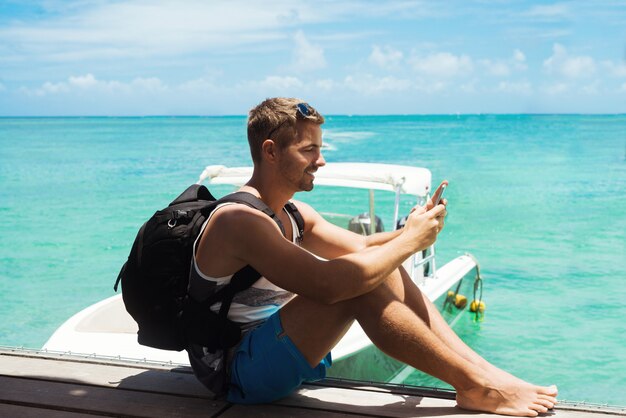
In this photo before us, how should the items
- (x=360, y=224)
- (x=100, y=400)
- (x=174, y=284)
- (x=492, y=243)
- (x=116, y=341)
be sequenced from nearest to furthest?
(x=174, y=284)
(x=100, y=400)
(x=116, y=341)
(x=360, y=224)
(x=492, y=243)

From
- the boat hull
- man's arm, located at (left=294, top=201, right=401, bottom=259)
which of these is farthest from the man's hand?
the boat hull

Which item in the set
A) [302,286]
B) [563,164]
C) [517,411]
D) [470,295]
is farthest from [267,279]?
[563,164]

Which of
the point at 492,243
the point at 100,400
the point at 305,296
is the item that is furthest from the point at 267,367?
the point at 492,243

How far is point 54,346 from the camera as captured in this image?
17.5 feet

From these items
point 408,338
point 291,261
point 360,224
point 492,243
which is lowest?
point 492,243

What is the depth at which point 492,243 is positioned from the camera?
17.7m

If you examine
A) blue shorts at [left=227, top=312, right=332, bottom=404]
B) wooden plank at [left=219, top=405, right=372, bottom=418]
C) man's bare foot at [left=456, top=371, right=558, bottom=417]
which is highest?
blue shorts at [left=227, top=312, right=332, bottom=404]

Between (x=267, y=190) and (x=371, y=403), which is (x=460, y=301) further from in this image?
(x=267, y=190)

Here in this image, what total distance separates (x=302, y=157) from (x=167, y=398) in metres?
1.00

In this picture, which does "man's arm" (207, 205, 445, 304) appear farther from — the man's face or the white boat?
the white boat

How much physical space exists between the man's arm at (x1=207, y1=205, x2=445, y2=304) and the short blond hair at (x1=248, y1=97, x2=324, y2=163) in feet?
1.04

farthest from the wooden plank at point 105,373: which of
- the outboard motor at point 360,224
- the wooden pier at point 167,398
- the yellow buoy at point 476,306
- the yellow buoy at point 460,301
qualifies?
the yellow buoy at point 476,306

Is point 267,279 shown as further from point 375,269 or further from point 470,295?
point 470,295

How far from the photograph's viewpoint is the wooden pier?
8.71 ft
